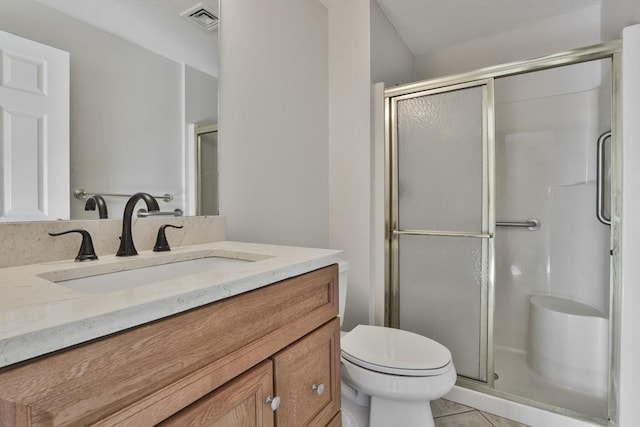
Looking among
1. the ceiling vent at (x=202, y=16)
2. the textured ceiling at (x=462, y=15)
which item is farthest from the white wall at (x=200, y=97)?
the textured ceiling at (x=462, y=15)

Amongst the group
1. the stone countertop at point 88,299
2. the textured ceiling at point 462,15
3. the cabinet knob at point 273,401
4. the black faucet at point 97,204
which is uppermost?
the textured ceiling at point 462,15

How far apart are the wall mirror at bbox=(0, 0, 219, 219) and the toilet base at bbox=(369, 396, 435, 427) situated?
1.07 m

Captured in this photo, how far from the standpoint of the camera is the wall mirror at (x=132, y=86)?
35.9 inches

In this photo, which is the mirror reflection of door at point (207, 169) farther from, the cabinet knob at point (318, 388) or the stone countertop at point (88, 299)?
the cabinet knob at point (318, 388)

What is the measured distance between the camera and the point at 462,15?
6.55ft

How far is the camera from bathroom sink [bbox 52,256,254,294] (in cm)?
78

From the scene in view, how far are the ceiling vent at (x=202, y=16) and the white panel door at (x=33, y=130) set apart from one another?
505mm

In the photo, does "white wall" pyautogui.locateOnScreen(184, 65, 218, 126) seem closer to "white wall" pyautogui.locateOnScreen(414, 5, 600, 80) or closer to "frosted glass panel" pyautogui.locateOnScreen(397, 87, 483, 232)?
"frosted glass panel" pyautogui.locateOnScreen(397, 87, 483, 232)

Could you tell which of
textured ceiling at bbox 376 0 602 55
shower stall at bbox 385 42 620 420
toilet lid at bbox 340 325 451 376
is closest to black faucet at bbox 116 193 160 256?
toilet lid at bbox 340 325 451 376

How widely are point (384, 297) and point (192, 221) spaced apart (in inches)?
46.0

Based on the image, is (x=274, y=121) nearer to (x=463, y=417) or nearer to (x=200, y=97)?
(x=200, y=97)

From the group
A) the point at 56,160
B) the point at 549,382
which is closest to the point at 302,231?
the point at 56,160

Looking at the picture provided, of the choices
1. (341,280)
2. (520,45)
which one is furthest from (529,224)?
(341,280)

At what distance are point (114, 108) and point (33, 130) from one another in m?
0.22
